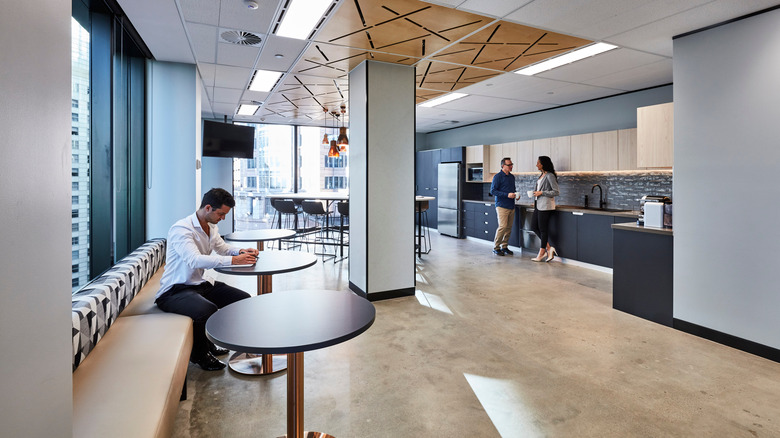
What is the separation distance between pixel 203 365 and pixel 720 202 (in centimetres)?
410

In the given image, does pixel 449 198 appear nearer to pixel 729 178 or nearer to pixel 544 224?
pixel 544 224

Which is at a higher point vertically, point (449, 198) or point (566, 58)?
point (566, 58)

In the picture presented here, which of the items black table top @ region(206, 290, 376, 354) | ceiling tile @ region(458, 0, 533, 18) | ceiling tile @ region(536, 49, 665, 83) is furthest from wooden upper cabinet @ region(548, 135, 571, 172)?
black table top @ region(206, 290, 376, 354)

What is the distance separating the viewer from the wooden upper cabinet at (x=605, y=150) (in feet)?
19.0

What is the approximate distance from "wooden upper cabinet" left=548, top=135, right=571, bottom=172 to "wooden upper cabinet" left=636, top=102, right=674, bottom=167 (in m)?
1.83

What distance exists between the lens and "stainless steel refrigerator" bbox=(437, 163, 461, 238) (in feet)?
29.1

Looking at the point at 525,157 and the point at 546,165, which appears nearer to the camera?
the point at 546,165

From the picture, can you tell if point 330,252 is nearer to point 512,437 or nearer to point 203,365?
point 203,365

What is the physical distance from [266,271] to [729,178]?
3544mm

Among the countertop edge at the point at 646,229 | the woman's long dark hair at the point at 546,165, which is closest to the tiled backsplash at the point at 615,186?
the woman's long dark hair at the point at 546,165

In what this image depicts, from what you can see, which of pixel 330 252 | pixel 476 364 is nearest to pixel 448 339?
pixel 476 364

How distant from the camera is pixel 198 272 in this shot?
2797 millimetres

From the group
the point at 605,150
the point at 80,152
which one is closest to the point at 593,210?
the point at 605,150

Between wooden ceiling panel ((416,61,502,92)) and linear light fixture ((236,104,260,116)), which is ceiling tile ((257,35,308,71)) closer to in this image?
wooden ceiling panel ((416,61,502,92))
